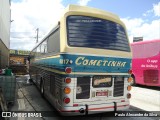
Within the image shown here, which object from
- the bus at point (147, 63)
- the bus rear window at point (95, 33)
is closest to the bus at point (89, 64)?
the bus rear window at point (95, 33)

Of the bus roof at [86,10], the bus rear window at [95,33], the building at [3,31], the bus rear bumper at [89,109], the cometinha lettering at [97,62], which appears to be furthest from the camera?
the building at [3,31]

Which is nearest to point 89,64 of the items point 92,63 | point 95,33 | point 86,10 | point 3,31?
point 92,63

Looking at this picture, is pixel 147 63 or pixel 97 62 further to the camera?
pixel 147 63

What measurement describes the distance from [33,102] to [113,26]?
4558mm

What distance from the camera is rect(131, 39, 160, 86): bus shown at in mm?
13534

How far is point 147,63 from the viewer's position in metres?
14.3

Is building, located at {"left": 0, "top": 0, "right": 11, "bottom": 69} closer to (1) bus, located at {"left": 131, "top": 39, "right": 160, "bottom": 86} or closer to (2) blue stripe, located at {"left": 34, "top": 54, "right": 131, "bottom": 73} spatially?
(1) bus, located at {"left": 131, "top": 39, "right": 160, "bottom": 86}

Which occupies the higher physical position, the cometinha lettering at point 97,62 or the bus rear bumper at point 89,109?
the cometinha lettering at point 97,62

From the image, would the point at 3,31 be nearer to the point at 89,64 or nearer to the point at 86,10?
the point at 86,10

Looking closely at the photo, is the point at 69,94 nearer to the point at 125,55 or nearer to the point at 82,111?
the point at 82,111

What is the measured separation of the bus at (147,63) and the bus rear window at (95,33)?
707cm

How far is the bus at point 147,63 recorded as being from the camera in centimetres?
1353

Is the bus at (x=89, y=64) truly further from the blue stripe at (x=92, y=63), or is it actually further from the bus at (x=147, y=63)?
the bus at (x=147, y=63)

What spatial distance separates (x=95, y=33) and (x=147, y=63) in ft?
28.5
